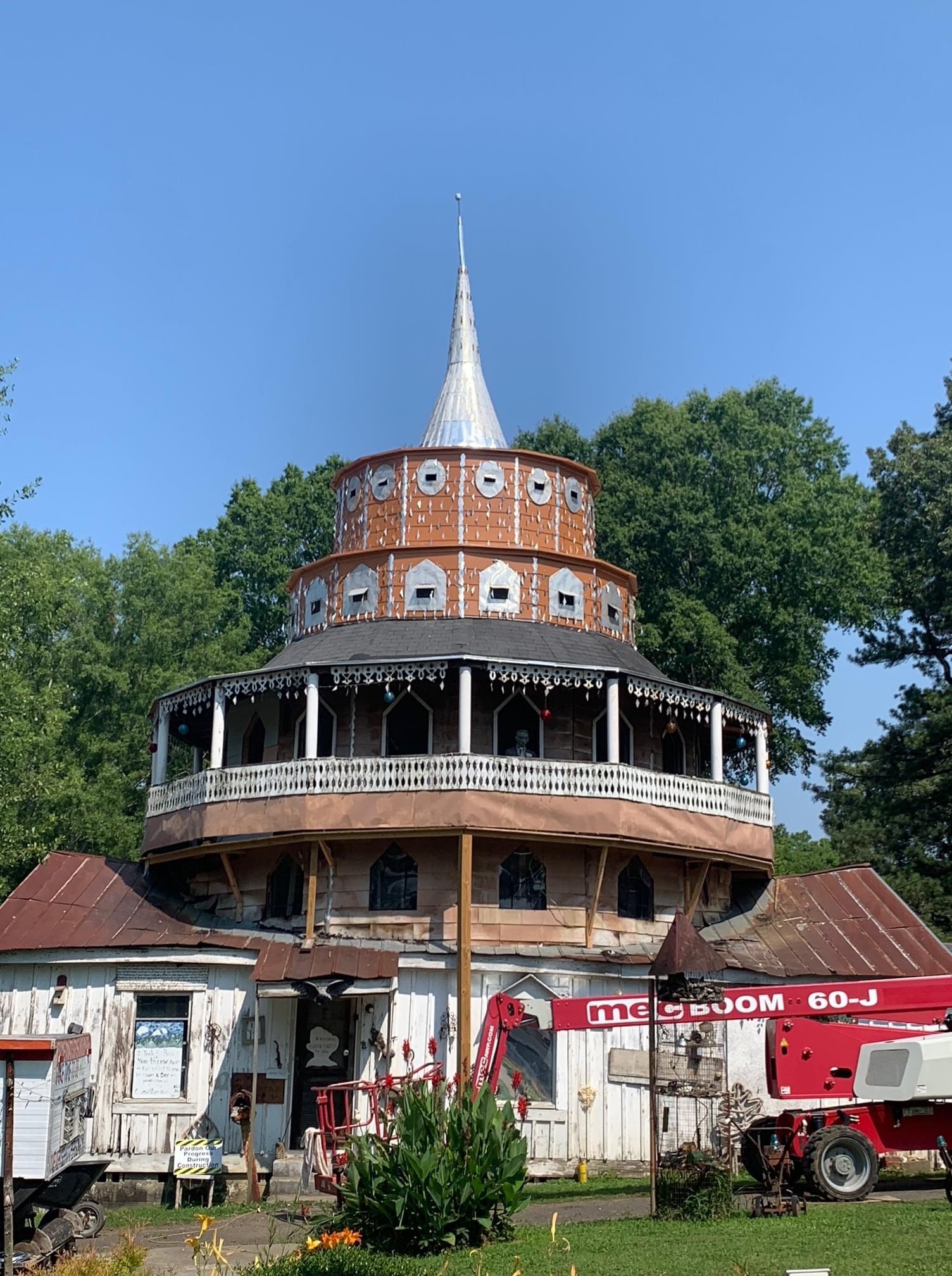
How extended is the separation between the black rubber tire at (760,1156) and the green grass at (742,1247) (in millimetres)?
1123

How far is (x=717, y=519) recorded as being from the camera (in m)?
50.8

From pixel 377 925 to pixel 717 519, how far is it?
25.4m

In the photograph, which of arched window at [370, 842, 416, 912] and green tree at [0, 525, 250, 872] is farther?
green tree at [0, 525, 250, 872]

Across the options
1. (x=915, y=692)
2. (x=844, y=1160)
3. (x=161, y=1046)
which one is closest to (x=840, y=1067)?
(x=844, y=1160)

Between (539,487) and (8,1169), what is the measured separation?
2432cm

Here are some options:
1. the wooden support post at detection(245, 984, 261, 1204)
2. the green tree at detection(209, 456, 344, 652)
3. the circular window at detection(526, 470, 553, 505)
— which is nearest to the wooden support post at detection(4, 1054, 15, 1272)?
the wooden support post at detection(245, 984, 261, 1204)

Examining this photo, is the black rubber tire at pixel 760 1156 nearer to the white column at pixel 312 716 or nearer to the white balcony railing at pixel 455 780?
the white balcony railing at pixel 455 780

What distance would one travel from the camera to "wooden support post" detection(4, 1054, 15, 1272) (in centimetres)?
1448

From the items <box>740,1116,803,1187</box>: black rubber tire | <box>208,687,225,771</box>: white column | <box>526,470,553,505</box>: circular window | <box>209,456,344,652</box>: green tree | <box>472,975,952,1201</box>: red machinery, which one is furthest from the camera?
<box>209,456,344,652</box>: green tree

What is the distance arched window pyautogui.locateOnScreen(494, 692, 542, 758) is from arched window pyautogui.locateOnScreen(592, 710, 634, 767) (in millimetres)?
1330

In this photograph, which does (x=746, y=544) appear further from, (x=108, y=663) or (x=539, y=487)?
(x=108, y=663)

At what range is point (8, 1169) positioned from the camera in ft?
49.4

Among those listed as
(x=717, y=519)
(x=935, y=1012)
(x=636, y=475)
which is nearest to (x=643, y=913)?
(x=935, y=1012)

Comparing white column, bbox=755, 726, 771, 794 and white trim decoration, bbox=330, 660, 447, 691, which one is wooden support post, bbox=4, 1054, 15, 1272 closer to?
white trim decoration, bbox=330, 660, 447, 691
